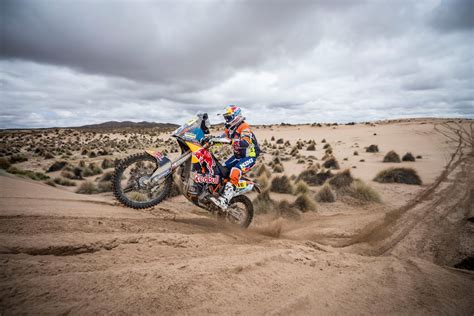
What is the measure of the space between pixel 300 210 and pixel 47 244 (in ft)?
23.5

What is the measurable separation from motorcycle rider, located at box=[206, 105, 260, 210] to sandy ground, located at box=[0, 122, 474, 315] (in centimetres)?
129

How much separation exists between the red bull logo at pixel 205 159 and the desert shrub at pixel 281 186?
6122 mm

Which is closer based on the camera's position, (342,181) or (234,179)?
(234,179)

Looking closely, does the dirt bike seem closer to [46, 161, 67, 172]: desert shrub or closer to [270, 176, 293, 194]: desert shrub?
[270, 176, 293, 194]: desert shrub

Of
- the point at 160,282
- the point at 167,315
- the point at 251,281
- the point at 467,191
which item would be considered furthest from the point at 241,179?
the point at 467,191

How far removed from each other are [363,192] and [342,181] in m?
1.41

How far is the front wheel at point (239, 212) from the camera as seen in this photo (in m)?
6.06

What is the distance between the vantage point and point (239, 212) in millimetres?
6152

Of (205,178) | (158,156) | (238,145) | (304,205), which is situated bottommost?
(304,205)

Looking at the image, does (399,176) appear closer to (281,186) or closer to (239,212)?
(281,186)

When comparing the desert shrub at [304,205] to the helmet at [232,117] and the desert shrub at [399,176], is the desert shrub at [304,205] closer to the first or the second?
the helmet at [232,117]

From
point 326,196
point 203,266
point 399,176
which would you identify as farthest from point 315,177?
point 203,266

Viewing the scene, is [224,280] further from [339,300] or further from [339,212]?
[339,212]

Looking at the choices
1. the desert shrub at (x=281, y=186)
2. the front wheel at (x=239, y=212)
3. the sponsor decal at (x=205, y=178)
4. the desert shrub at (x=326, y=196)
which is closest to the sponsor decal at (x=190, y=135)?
the sponsor decal at (x=205, y=178)
